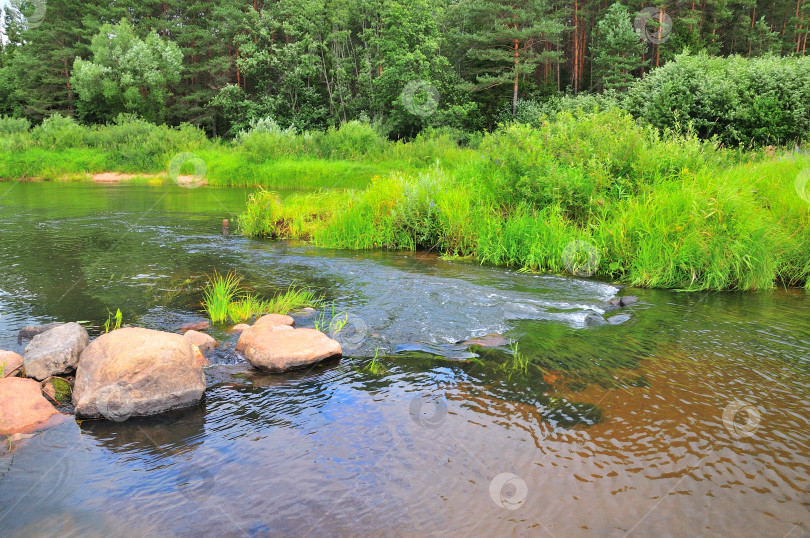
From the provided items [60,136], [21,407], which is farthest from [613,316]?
[60,136]

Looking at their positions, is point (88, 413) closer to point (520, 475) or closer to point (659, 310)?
point (520, 475)

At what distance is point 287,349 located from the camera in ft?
17.1

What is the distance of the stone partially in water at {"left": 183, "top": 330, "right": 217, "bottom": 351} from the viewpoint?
18.2ft

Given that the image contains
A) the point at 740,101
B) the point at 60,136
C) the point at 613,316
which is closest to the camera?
the point at 613,316

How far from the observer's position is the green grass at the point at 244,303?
6.59 meters

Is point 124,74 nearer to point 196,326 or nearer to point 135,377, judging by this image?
point 196,326

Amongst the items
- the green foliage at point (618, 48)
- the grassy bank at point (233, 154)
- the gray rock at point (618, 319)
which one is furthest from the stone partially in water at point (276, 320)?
the green foliage at point (618, 48)

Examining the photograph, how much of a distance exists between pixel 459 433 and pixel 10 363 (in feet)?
13.1

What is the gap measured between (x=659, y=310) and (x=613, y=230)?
7.30 ft

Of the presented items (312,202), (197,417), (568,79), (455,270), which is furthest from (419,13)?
(197,417)

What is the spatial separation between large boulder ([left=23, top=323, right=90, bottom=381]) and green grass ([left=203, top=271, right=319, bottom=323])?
1618 millimetres

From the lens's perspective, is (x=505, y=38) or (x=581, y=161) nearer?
(x=581, y=161)

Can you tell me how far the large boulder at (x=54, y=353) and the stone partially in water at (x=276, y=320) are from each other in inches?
69.0

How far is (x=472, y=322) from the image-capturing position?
6480 mm
